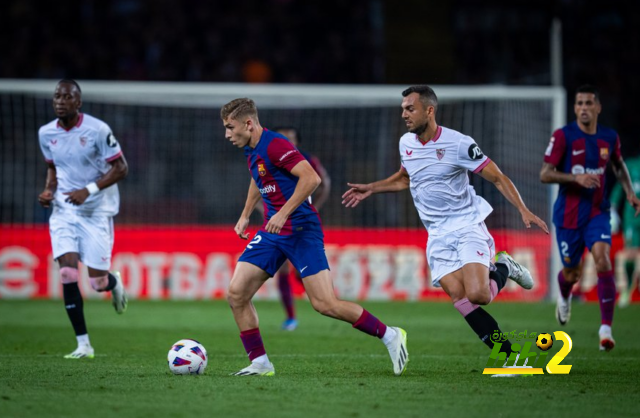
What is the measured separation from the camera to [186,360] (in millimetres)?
7875

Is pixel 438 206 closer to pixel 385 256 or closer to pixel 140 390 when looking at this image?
pixel 140 390

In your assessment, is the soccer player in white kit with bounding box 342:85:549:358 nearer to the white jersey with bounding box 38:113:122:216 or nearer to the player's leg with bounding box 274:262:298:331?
the white jersey with bounding box 38:113:122:216

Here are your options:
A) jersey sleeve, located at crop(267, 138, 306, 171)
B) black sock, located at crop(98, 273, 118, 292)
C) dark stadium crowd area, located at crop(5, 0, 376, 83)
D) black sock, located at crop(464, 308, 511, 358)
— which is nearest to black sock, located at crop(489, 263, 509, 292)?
black sock, located at crop(464, 308, 511, 358)

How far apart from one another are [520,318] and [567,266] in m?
4.19

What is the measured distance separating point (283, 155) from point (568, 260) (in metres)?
4.31

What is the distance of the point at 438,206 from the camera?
27.4 feet

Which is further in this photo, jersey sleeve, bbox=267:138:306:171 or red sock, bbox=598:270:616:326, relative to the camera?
red sock, bbox=598:270:616:326

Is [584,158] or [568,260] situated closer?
[584,158]

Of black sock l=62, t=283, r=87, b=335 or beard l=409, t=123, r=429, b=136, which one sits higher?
beard l=409, t=123, r=429, b=136

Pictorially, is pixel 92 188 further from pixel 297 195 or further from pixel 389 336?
pixel 389 336

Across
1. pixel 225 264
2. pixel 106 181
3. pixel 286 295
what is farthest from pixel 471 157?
pixel 225 264

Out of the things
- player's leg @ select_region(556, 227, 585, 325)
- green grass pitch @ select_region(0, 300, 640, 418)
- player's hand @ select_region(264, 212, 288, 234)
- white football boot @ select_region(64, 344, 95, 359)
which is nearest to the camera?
green grass pitch @ select_region(0, 300, 640, 418)

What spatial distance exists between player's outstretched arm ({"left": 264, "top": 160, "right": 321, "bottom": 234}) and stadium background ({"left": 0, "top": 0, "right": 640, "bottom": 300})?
10767 millimetres

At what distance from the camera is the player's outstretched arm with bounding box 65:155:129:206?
9711 millimetres
